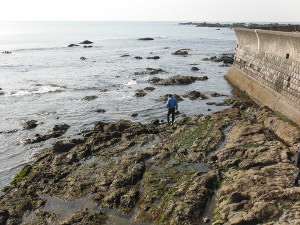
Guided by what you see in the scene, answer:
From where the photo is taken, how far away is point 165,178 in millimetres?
14672

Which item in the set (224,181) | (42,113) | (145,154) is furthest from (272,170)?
(42,113)

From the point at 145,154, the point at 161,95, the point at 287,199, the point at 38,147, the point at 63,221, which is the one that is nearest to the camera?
the point at 287,199

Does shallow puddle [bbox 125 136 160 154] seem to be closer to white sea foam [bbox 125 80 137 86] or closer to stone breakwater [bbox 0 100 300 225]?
stone breakwater [bbox 0 100 300 225]

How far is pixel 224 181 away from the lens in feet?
45.6

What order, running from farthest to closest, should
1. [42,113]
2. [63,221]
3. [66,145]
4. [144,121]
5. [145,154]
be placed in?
1. [42,113]
2. [144,121]
3. [66,145]
4. [145,154]
5. [63,221]

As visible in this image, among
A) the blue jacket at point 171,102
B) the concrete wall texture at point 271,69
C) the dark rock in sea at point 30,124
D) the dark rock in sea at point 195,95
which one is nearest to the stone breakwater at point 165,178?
the blue jacket at point 171,102

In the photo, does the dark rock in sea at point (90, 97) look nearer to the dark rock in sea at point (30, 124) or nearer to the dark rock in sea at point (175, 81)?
the dark rock in sea at point (30, 124)

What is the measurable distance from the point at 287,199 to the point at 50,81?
3768cm

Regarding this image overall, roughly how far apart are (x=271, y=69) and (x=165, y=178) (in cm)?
1698

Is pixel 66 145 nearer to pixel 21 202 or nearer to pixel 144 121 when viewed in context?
pixel 21 202

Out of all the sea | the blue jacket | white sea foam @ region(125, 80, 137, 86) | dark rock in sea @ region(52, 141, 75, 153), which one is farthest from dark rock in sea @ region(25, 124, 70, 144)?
white sea foam @ region(125, 80, 137, 86)

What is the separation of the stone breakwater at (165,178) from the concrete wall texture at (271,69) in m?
3.44

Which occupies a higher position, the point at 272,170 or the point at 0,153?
the point at 272,170

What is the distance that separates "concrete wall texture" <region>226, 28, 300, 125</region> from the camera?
2233 cm
